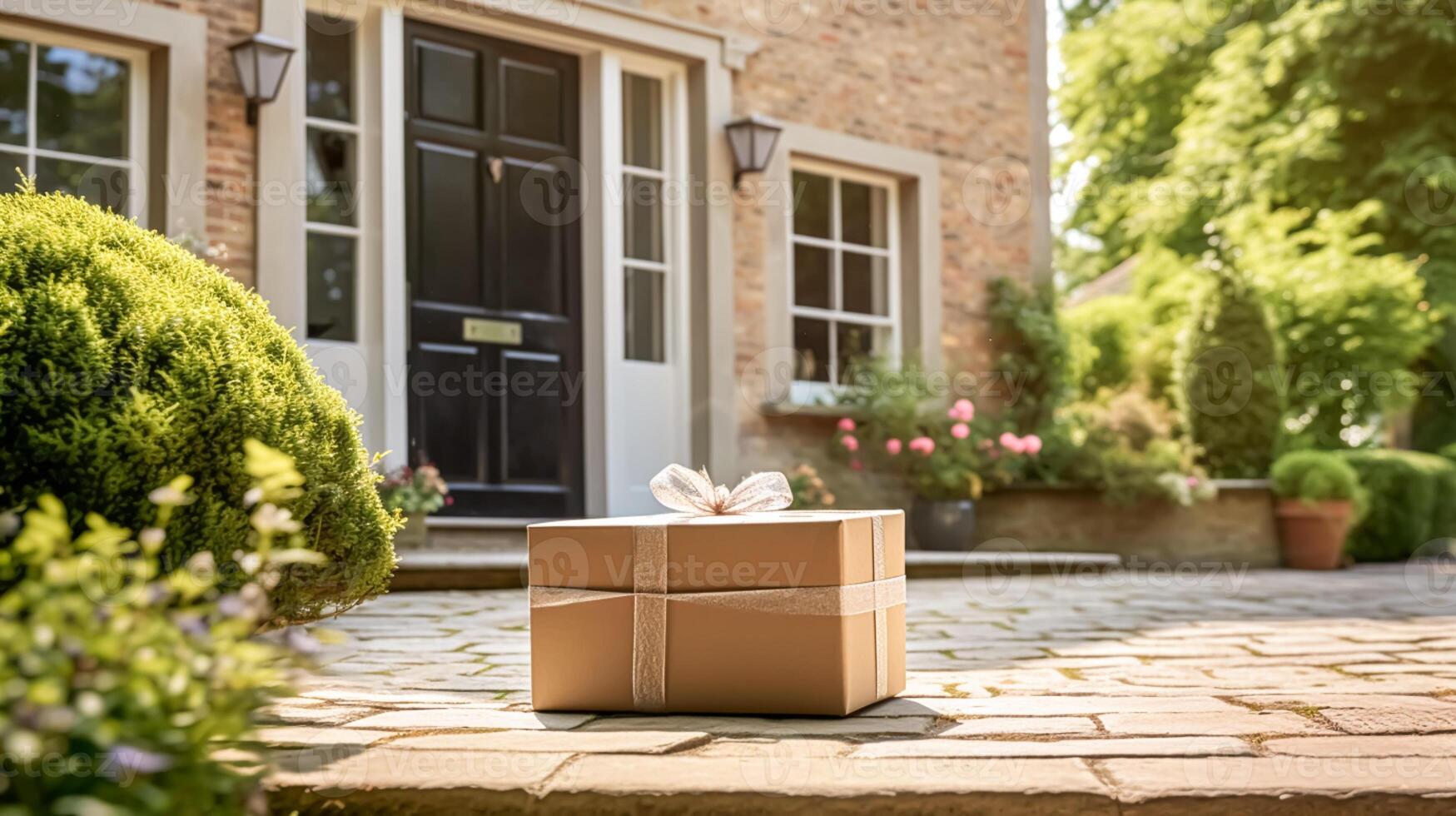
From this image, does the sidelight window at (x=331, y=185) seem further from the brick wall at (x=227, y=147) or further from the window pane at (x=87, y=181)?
the window pane at (x=87, y=181)

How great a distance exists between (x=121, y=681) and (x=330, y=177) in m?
5.85

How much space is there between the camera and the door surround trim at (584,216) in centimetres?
646

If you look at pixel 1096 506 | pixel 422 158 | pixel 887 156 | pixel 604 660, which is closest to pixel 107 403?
pixel 604 660

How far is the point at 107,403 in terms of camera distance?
7.85 ft

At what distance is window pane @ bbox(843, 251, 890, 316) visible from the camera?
362 inches

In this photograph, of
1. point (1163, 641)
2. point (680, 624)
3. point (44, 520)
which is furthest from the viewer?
point (1163, 641)

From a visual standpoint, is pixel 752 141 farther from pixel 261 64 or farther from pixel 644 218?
pixel 261 64

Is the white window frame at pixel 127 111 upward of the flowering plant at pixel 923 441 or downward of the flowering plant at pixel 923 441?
upward

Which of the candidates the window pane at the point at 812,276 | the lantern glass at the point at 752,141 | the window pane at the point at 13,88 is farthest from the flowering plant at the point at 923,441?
the window pane at the point at 13,88

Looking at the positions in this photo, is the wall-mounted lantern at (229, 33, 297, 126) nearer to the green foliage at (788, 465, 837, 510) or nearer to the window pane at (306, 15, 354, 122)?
the window pane at (306, 15, 354, 122)

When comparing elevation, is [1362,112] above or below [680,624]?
above

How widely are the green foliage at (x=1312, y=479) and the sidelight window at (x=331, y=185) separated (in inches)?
255

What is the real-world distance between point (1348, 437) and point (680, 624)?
11.6 metres

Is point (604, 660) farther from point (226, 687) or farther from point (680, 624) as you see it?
point (226, 687)
